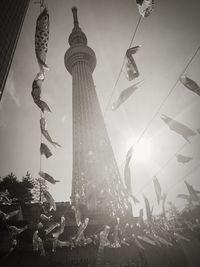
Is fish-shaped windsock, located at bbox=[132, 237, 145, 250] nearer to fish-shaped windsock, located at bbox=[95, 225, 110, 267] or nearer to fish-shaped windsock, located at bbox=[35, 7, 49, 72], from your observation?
fish-shaped windsock, located at bbox=[95, 225, 110, 267]

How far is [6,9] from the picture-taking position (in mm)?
21328

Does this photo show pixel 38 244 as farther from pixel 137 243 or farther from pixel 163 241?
pixel 163 241

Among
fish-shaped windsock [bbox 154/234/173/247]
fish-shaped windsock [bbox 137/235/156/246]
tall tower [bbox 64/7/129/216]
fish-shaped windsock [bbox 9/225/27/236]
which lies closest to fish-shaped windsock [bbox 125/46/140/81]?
fish-shaped windsock [bbox 137/235/156/246]

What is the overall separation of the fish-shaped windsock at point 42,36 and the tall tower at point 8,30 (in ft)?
32.8

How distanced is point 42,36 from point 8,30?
15.8m

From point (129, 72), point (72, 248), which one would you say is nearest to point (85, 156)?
point (72, 248)

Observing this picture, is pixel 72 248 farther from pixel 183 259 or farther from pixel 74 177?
pixel 74 177

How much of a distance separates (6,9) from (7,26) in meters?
2.11

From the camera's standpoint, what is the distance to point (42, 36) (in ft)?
23.9

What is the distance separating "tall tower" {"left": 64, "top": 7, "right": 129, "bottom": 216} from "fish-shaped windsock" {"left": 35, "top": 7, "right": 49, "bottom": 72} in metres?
30.7

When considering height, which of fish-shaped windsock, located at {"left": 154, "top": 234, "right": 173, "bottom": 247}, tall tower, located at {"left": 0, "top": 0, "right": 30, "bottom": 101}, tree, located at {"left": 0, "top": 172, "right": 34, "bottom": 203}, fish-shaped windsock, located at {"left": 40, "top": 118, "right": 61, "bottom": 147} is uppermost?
tall tower, located at {"left": 0, "top": 0, "right": 30, "bottom": 101}

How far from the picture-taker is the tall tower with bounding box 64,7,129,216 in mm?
39625

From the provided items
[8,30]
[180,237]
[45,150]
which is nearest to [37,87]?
[45,150]

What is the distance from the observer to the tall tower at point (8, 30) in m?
16.9
